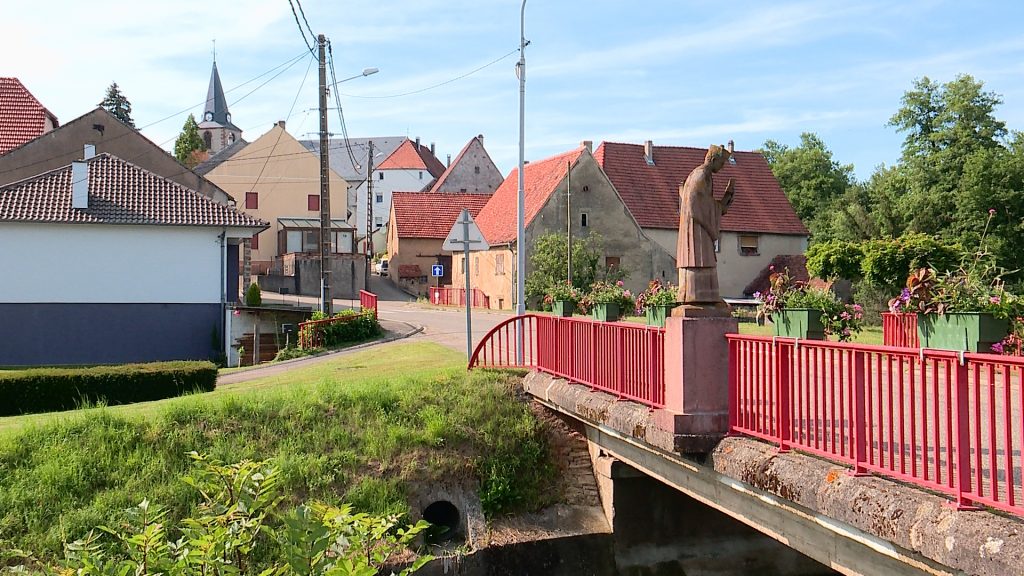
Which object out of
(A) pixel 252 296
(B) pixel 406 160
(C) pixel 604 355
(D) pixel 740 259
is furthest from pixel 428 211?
(C) pixel 604 355

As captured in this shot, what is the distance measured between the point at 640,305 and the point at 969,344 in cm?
800

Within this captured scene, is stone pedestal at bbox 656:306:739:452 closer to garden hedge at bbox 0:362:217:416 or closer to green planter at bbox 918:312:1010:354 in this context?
green planter at bbox 918:312:1010:354

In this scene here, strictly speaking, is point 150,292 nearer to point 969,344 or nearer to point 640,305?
point 640,305

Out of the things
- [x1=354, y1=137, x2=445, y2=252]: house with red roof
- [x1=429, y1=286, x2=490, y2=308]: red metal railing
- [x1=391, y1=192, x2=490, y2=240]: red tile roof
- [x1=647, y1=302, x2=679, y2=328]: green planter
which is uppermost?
[x1=354, y1=137, x2=445, y2=252]: house with red roof

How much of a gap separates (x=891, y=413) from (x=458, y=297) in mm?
35895

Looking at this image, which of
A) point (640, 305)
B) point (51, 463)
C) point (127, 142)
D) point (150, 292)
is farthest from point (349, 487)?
point (127, 142)

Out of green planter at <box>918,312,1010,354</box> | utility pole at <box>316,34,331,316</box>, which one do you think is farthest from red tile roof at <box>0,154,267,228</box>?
green planter at <box>918,312,1010,354</box>

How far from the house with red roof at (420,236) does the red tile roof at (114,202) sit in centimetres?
2356

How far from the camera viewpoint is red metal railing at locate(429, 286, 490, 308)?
134 feet

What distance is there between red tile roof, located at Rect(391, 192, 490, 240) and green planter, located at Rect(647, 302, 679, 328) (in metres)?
37.1

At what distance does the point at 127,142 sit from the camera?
129ft

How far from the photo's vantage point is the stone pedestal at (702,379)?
8055 millimetres

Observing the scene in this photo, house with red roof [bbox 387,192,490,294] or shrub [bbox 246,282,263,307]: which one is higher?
house with red roof [bbox 387,192,490,294]

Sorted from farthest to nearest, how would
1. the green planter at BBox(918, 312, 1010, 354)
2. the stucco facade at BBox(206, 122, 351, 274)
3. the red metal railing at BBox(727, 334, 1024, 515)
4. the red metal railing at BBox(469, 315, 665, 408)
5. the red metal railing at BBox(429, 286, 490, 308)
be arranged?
the stucco facade at BBox(206, 122, 351, 274) → the red metal railing at BBox(429, 286, 490, 308) → the green planter at BBox(918, 312, 1010, 354) → the red metal railing at BBox(469, 315, 665, 408) → the red metal railing at BBox(727, 334, 1024, 515)
